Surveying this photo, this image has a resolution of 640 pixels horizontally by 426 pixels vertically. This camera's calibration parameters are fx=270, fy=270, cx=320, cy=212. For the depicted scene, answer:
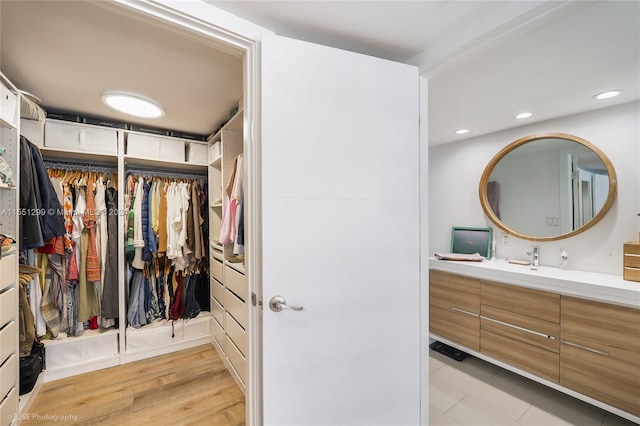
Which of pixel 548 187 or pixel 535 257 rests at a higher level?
pixel 548 187

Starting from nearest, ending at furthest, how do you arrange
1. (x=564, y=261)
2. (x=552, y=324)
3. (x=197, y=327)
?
(x=552, y=324), (x=564, y=261), (x=197, y=327)

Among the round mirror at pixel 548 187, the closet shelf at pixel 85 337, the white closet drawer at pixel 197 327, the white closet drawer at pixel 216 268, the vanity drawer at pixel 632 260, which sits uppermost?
the round mirror at pixel 548 187

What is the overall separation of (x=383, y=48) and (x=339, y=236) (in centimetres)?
105

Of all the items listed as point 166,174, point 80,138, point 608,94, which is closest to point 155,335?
point 166,174

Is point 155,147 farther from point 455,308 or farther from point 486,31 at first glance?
point 455,308

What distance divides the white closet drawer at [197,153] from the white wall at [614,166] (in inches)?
107

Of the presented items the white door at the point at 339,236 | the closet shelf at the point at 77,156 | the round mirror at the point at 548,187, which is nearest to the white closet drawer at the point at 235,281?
the white door at the point at 339,236

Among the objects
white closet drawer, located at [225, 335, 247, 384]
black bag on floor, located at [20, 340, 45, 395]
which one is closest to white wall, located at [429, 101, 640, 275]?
white closet drawer, located at [225, 335, 247, 384]

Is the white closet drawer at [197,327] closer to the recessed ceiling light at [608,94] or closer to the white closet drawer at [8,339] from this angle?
the white closet drawer at [8,339]

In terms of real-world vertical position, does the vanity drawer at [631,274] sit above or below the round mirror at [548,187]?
below

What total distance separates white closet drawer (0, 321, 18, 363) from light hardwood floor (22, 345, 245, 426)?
2.02 feet

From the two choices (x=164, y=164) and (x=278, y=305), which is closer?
(x=278, y=305)

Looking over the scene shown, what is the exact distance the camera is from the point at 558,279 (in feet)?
6.19

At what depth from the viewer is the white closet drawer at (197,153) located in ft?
8.95
